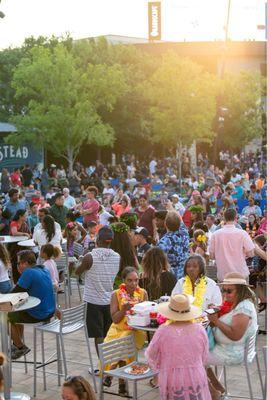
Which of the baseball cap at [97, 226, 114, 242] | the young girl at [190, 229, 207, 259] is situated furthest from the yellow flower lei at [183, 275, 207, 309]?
the young girl at [190, 229, 207, 259]

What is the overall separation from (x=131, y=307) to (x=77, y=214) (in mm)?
7488

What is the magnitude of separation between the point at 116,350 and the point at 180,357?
1.25 metres

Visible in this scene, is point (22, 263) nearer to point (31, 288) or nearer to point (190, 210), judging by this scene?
point (31, 288)

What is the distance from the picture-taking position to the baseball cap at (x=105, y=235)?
26.5ft

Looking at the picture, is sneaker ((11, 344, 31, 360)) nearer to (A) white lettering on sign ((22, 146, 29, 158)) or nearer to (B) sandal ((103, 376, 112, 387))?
(B) sandal ((103, 376, 112, 387))

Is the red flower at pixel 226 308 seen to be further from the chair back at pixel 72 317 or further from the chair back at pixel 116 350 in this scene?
the chair back at pixel 72 317

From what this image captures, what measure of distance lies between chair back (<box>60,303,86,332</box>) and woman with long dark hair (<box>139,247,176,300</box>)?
0.78 m

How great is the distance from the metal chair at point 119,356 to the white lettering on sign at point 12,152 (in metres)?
36.3

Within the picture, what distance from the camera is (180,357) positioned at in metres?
5.59

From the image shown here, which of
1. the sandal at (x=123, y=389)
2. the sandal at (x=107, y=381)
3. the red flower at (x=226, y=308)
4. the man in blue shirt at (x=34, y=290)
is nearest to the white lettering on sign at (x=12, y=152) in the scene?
the man in blue shirt at (x=34, y=290)

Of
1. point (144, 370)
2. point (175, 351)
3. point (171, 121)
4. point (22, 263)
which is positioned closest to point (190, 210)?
point (22, 263)

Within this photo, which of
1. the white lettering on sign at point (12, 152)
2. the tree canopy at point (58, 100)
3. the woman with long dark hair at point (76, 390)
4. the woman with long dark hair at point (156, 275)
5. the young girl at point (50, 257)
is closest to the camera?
the woman with long dark hair at point (76, 390)

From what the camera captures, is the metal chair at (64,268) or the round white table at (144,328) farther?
the metal chair at (64,268)

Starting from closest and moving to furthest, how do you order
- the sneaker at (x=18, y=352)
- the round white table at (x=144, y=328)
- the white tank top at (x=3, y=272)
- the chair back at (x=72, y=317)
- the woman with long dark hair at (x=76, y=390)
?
the woman with long dark hair at (x=76, y=390), the round white table at (x=144, y=328), the chair back at (x=72, y=317), the sneaker at (x=18, y=352), the white tank top at (x=3, y=272)
